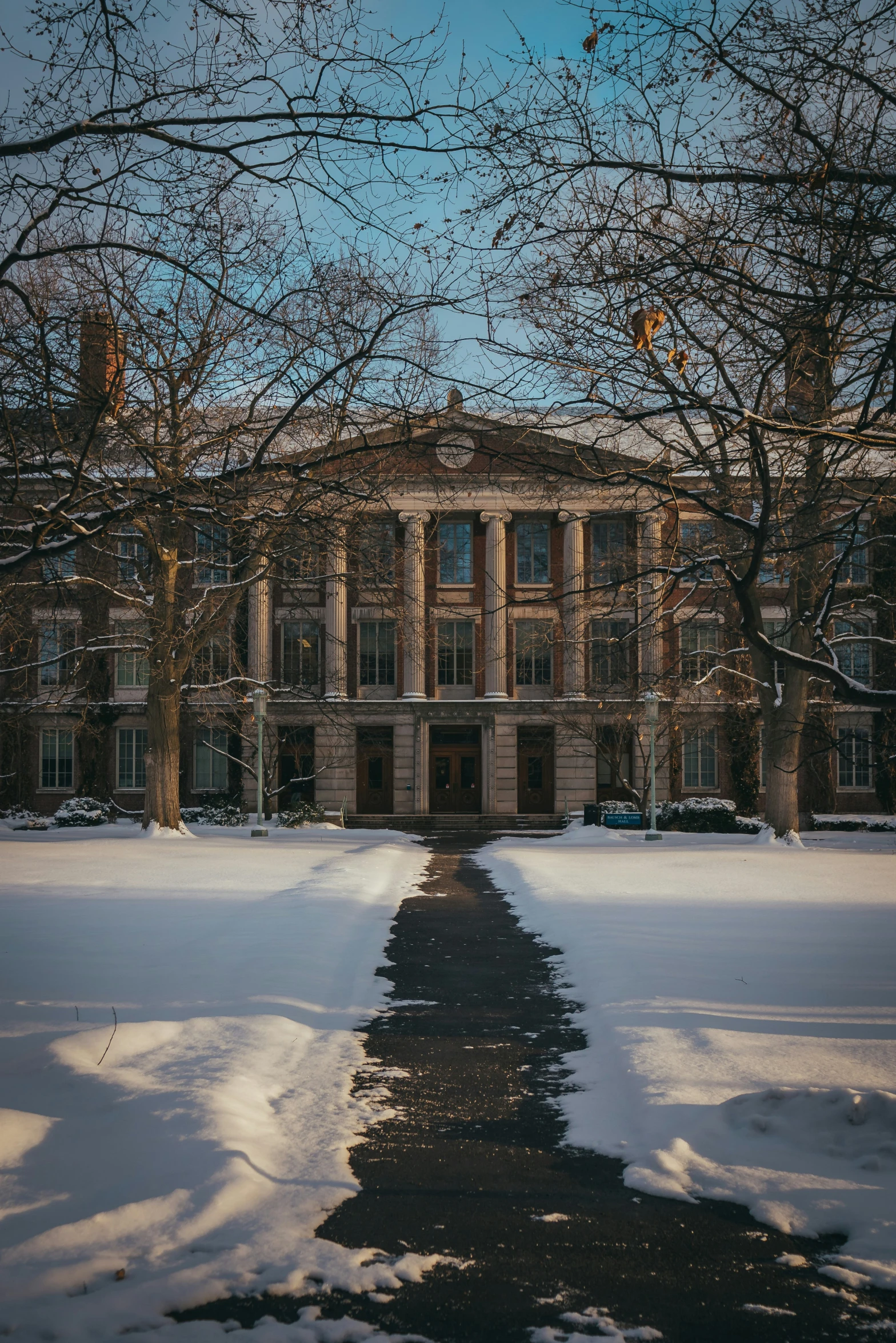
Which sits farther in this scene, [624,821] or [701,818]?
[701,818]

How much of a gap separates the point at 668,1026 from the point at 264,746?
122 feet

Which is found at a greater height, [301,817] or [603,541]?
[603,541]

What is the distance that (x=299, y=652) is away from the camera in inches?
1775

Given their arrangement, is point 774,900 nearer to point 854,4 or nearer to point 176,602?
point 854,4

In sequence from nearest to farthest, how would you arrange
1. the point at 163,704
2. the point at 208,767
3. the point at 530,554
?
1. the point at 163,704
2. the point at 208,767
3. the point at 530,554

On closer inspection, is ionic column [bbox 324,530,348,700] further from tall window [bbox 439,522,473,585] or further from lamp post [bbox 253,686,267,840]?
lamp post [bbox 253,686,267,840]

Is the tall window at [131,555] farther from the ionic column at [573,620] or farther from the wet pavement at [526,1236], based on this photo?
the ionic column at [573,620]

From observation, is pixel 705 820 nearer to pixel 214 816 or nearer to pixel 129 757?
pixel 214 816

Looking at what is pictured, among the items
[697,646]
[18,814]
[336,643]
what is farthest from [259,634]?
[697,646]

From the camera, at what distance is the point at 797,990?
8297 mm

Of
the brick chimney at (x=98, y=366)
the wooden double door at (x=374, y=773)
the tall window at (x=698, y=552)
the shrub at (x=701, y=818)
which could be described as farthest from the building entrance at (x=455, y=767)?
the brick chimney at (x=98, y=366)

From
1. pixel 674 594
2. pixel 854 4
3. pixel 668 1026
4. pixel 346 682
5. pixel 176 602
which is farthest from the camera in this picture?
pixel 346 682

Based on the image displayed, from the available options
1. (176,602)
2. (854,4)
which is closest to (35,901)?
(854,4)

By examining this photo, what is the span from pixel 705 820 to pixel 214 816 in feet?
58.2
